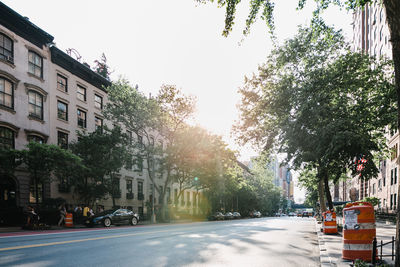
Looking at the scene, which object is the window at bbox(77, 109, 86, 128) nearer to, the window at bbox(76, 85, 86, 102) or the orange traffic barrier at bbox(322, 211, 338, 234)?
the window at bbox(76, 85, 86, 102)

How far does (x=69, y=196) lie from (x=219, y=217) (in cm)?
2428

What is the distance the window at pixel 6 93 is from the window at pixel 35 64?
106 inches

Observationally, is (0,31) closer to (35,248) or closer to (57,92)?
(57,92)

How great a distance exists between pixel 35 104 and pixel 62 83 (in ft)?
15.0

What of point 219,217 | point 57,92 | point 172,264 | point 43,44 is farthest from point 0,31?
point 219,217

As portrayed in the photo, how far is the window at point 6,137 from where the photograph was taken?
23.7 m

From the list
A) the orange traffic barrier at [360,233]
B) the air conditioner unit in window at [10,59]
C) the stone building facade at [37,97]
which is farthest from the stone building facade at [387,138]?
the air conditioner unit in window at [10,59]

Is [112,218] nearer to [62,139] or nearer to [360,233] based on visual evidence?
[62,139]

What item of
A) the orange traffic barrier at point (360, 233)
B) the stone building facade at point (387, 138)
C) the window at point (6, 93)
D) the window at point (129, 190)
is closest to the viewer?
the orange traffic barrier at point (360, 233)

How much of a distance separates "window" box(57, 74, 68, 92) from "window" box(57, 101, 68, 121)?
1.37m

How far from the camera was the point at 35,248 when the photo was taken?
9.52m

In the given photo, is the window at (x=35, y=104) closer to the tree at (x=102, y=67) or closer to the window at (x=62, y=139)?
the window at (x=62, y=139)

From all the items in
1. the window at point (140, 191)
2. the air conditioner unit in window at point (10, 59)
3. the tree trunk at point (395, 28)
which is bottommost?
the window at point (140, 191)

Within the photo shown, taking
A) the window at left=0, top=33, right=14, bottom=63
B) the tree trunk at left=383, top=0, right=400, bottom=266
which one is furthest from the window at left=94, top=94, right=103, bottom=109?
the tree trunk at left=383, top=0, right=400, bottom=266
